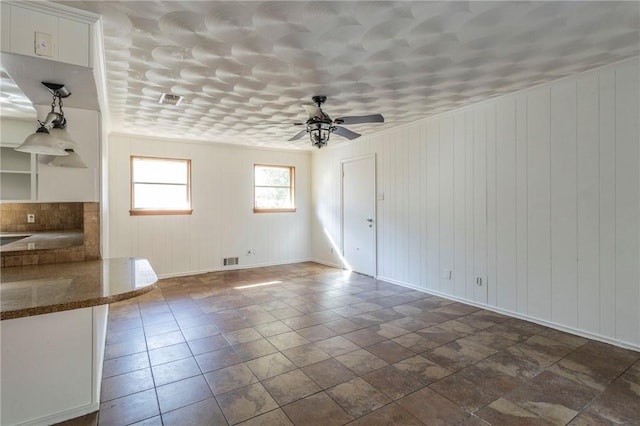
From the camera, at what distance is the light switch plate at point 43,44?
1826mm

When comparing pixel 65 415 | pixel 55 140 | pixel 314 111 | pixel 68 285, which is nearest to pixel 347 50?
pixel 314 111

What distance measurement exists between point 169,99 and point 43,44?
1.91 m

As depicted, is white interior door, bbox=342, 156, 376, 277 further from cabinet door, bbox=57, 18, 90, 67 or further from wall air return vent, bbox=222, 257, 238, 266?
cabinet door, bbox=57, 18, 90, 67

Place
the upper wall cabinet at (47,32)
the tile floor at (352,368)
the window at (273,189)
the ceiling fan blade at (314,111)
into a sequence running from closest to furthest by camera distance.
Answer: the upper wall cabinet at (47,32)
the tile floor at (352,368)
the ceiling fan blade at (314,111)
the window at (273,189)

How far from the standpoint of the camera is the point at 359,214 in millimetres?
5969

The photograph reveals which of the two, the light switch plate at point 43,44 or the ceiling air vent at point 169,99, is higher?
the ceiling air vent at point 169,99

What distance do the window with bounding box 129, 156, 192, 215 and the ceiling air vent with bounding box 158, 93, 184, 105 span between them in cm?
217

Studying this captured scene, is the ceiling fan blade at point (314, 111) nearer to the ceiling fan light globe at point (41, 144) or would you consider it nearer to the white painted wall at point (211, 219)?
the ceiling fan light globe at point (41, 144)

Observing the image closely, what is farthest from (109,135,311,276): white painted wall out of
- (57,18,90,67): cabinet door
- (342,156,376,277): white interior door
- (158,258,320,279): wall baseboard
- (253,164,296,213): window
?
(57,18,90,67): cabinet door

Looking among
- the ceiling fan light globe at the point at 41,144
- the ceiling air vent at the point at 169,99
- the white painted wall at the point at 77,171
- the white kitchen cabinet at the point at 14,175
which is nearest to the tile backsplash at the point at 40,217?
the white kitchen cabinet at the point at 14,175

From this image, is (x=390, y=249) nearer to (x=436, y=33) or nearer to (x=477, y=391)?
(x=477, y=391)

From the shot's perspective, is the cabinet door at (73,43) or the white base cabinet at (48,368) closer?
the white base cabinet at (48,368)

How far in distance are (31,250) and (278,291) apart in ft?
9.91

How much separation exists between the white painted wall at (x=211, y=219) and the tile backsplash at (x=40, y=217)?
2.55 ft
